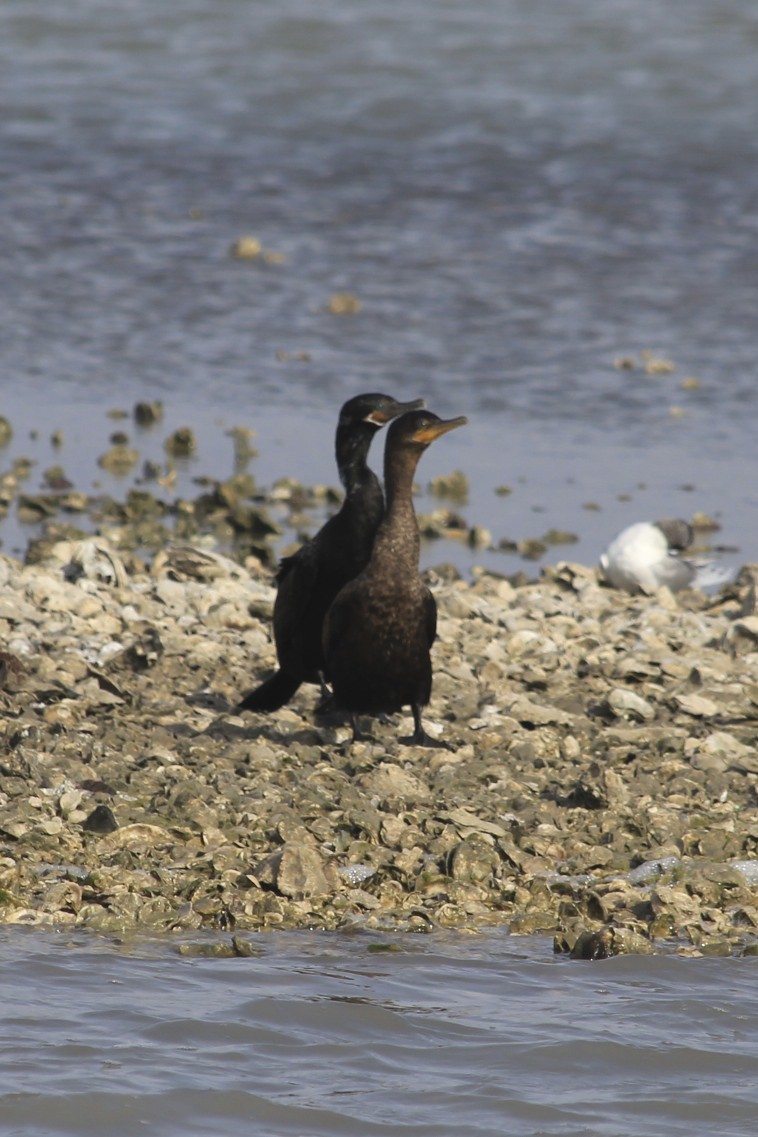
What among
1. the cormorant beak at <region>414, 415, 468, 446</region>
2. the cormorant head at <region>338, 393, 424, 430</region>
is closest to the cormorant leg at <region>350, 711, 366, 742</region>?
the cormorant beak at <region>414, 415, 468, 446</region>

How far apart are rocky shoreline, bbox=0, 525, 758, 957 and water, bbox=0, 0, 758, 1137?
261 mm

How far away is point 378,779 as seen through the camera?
6.45 metres

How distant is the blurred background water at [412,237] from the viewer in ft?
41.8

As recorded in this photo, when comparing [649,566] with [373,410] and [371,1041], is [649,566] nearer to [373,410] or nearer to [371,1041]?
[373,410]

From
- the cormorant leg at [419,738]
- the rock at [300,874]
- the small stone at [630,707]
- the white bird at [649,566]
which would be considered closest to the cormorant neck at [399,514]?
the cormorant leg at [419,738]

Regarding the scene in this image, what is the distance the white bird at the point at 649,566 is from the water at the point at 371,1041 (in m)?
4.37

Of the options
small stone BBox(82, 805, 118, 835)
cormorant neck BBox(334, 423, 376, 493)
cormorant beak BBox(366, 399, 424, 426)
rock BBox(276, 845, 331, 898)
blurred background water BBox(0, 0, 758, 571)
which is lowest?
rock BBox(276, 845, 331, 898)

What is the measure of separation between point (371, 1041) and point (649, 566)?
5190mm

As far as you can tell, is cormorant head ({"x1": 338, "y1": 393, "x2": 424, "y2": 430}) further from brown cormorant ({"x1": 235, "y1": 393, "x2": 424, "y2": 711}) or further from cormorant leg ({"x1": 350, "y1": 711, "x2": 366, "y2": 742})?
cormorant leg ({"x1": 350, "y1": 711, "x2": 366, "y2": 742})

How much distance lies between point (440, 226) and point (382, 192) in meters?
1.30

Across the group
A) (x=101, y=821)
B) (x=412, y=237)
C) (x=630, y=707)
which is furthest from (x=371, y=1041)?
(x=412, y=237)

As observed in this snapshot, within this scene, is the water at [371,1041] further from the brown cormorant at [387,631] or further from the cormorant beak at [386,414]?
the cormorant beak at [386,414]

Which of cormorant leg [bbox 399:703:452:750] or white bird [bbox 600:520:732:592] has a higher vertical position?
white bird [bbox 600:520:732:592]

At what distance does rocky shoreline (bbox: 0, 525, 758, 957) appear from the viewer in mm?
5629
